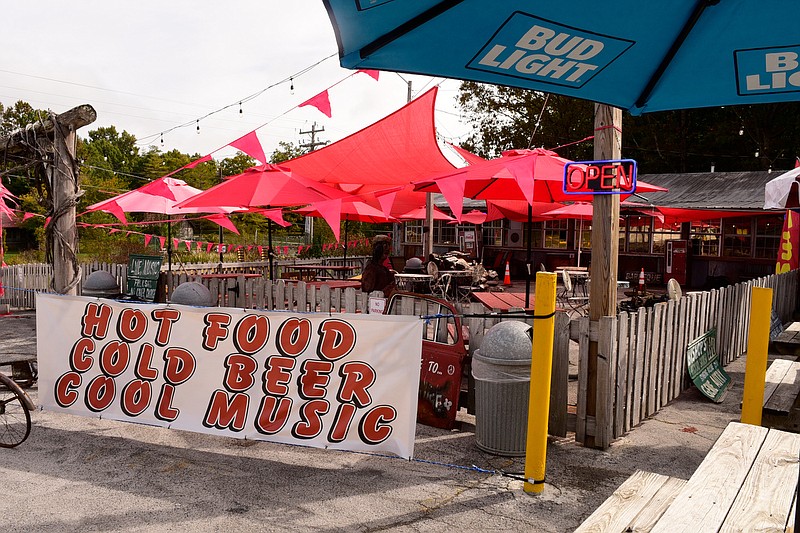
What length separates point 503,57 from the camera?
9.33ft

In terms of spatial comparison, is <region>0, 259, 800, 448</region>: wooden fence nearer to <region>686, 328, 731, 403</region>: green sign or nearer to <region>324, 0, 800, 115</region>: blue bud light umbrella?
<region>686, 328, 731, 403</region>: green sign

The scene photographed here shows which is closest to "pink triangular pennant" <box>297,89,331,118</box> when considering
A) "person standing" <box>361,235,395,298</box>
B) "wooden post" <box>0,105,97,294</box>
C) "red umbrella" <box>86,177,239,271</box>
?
"red umbrella" <box>86,177,239,271</box>

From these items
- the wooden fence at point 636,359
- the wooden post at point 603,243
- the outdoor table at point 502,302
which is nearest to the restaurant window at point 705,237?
the wooden fence at point 636,359

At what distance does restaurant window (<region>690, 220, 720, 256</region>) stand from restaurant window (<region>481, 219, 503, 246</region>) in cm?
759

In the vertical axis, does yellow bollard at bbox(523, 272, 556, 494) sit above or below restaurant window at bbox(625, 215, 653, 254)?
below

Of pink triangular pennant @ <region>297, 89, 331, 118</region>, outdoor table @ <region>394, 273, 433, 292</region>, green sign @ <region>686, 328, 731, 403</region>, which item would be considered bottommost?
green sign @ <region>686, 328, 731, 403</region>

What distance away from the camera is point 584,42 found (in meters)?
2.79

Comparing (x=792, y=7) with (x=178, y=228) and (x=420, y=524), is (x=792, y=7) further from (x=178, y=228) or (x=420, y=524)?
(x=178, y=228)

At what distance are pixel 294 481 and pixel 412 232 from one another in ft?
79.7

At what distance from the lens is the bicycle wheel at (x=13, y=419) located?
5223 mm

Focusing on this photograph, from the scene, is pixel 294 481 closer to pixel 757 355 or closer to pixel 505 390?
pixel 505 390

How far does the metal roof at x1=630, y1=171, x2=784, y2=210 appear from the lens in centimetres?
1983

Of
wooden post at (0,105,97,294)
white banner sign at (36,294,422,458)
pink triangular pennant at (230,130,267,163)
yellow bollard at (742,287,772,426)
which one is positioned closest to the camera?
white banner sign at (36,294,422,458)

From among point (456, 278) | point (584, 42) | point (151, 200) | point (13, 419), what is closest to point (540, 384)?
point (584, 42)
